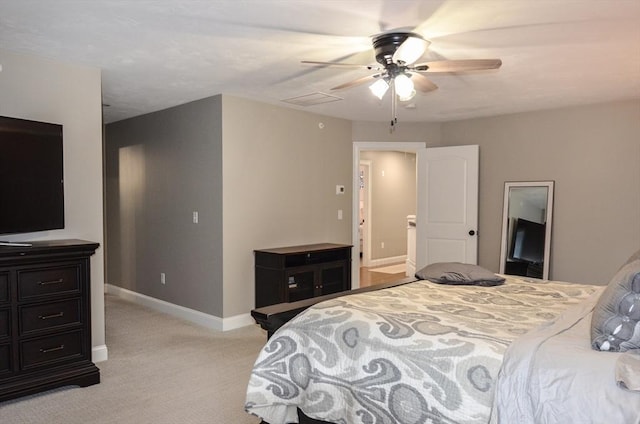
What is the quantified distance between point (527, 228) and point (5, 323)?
4.97 metres

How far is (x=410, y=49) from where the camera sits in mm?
2572

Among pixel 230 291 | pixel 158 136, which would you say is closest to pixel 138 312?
pixel 230 291

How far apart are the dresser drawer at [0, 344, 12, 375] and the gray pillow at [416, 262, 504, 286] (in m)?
2.66

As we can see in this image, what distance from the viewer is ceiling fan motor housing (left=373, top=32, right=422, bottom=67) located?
2.81 meters

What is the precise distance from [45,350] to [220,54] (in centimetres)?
229

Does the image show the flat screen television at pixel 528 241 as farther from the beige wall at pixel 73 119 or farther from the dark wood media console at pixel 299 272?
the beige wall at pixel 73 119

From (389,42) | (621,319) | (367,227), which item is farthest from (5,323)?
(367,227)

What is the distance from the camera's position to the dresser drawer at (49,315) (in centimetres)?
295

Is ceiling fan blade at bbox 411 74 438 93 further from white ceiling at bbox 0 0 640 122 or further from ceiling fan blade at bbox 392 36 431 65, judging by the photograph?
ceiling fan blade at bbox 392 36 431 65

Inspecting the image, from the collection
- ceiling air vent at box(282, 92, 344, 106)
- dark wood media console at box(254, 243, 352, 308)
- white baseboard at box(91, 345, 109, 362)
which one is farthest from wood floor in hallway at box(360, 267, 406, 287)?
white baseboard at box(91, 345, 109, 362)

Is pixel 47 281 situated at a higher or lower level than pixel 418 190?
lower

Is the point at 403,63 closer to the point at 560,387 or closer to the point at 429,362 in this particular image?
the point at 429,362

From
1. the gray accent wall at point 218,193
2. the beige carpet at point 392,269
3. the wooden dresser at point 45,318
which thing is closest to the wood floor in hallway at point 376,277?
the beige carpet at point 392,269

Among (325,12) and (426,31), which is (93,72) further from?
(426,31)
